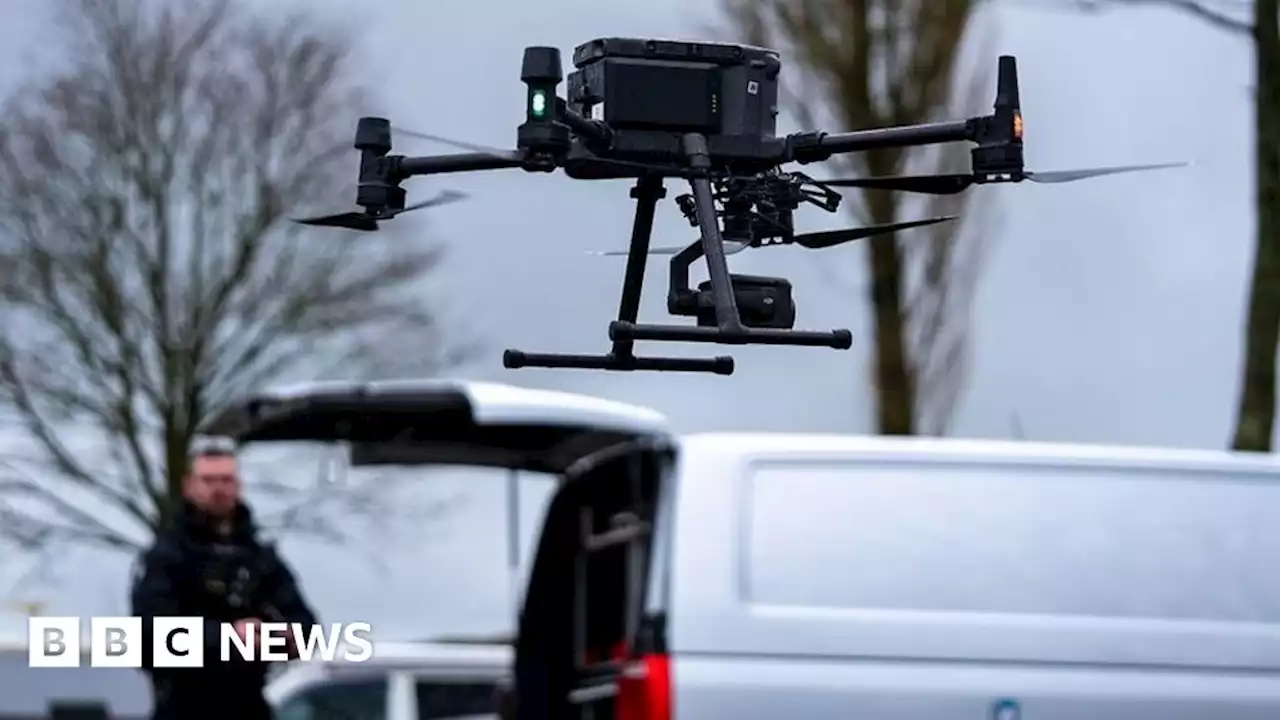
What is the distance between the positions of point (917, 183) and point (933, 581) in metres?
1.15

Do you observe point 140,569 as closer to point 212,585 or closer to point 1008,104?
point 212,585

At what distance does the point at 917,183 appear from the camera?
24.6 ft

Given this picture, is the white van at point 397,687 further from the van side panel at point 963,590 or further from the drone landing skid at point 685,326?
the drone landing skid at point 685,326

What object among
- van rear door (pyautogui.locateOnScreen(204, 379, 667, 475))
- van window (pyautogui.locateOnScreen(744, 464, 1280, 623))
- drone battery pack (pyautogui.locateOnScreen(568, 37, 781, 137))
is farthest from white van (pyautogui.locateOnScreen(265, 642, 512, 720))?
drone battery pack (pyautogui.locateOnScreen(568, 37, 781, 137))

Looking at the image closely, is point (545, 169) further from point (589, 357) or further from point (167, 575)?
point (167, 575)

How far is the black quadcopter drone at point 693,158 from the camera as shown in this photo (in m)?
6.78

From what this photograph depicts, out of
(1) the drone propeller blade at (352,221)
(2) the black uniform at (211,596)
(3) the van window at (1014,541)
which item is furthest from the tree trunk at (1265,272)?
(1) the drone propeller blade at (352,221)

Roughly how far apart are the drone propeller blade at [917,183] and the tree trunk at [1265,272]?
18.0 ft

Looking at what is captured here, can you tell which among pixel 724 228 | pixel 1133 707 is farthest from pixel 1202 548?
pixel 724 228

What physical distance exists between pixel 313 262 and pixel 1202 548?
13.9 metres

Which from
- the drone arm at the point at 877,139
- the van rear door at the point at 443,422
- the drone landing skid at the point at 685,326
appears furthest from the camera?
the van rear door at the point at 443,422

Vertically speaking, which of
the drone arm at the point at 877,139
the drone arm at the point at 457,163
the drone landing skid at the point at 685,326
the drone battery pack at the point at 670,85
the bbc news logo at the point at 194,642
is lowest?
the bbc news logo at the point at 194,642

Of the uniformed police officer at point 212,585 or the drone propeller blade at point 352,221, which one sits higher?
the drone propeller blade at point 352,221

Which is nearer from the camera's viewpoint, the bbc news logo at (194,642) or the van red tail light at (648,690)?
the van red tail light at (648,690)
